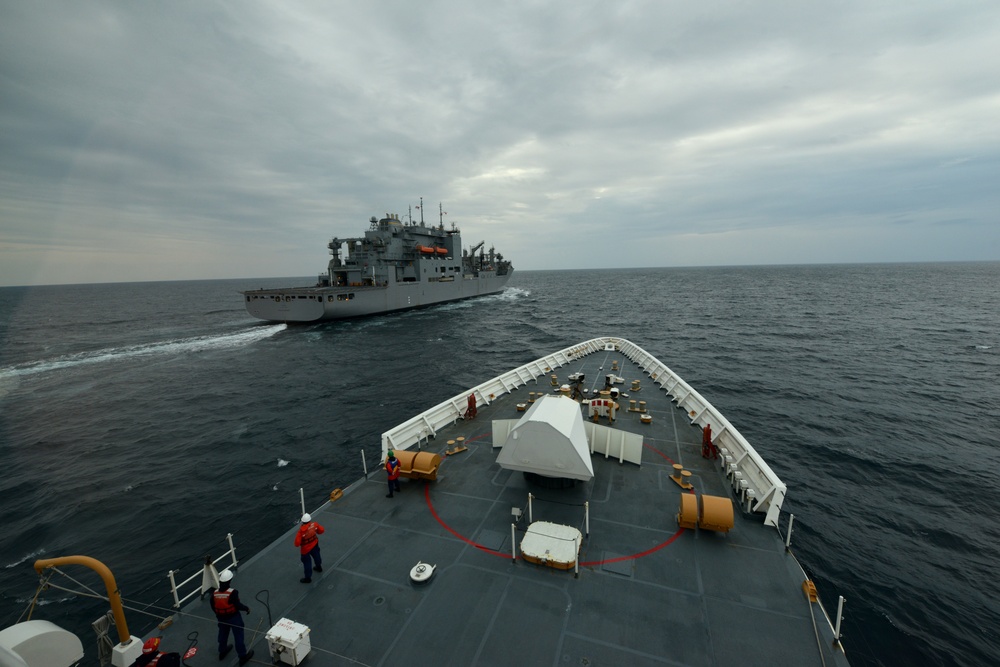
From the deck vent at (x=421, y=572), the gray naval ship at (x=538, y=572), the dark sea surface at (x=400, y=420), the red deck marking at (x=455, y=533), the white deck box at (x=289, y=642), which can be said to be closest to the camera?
the white deck box at (x=289, y=642)

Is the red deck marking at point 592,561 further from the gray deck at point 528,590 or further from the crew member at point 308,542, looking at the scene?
the crew member at point 308,542

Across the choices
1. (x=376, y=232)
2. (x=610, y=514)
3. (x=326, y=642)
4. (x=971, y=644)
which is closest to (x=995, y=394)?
(x=971, y=644)

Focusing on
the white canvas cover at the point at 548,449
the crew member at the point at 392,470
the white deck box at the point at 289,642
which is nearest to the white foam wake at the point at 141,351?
the crew member at the point at 392,470

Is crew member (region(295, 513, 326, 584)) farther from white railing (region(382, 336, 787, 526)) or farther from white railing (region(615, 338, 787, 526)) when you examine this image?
white railing (region(615, 338, 787, 526))

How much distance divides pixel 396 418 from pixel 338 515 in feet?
53.0

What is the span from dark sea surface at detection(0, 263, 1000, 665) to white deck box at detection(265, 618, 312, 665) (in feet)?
9.60

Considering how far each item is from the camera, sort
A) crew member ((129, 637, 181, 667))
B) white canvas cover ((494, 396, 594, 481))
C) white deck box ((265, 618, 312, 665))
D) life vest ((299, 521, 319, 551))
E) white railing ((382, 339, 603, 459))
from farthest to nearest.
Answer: white railing ((382, 339, 603, 459)), white canvas cover ((494, 396, 594, 481)), life vest ((299, 521, 319, 551)), white deck box ((265, 618, 312, 665)), crew member ((129, 637, 181, 667))

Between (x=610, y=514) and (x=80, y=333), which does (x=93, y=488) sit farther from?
(x=80, y=333)

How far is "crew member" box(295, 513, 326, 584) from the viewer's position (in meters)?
8.32

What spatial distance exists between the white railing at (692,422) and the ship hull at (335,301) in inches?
1882

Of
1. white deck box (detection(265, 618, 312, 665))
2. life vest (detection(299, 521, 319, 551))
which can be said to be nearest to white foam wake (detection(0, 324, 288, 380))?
life vest (detection(299, 521, 319, 551))

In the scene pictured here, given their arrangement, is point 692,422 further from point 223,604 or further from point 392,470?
point 223,604

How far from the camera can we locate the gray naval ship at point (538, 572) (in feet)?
23.5

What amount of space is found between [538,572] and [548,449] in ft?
9.68
